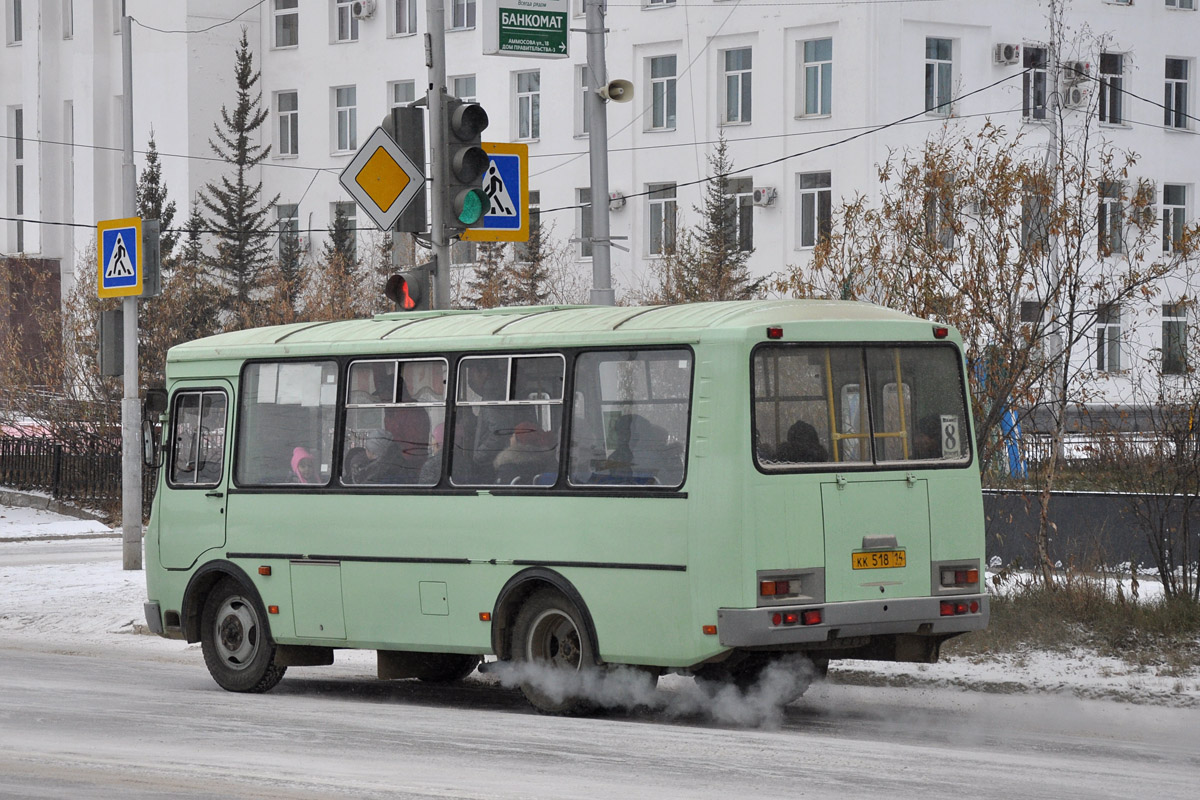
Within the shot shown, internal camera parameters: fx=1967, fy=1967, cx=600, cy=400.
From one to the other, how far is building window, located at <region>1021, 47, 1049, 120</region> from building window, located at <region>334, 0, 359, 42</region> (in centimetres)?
2108

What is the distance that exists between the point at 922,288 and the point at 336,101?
47097mm

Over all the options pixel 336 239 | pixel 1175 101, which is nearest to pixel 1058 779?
pixel 1175 101

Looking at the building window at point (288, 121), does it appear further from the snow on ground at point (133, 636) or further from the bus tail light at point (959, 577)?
the bus tail light at point (959, 577)

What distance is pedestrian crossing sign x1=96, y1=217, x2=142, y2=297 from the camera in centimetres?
2150

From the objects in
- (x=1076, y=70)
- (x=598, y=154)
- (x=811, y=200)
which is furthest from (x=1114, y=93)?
(x=598, y=154)

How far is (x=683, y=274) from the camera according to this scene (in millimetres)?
45750

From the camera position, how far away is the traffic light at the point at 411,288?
15727 millimetres

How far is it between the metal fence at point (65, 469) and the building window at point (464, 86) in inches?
910

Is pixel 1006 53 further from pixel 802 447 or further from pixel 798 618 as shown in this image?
pixel 798 618

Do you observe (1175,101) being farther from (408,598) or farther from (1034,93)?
(408,598)

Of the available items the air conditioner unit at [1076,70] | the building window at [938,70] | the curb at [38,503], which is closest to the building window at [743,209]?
Answer: the building window at [938,70]

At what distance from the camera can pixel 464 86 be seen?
5806 centimetres

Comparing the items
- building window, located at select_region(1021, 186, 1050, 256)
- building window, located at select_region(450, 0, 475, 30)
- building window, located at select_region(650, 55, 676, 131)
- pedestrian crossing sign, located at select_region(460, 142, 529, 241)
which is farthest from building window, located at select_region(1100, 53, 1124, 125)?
pedestrian crossing sign, located at select_region(460, 142, 529, 241)

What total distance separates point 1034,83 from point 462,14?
55.4 ft
